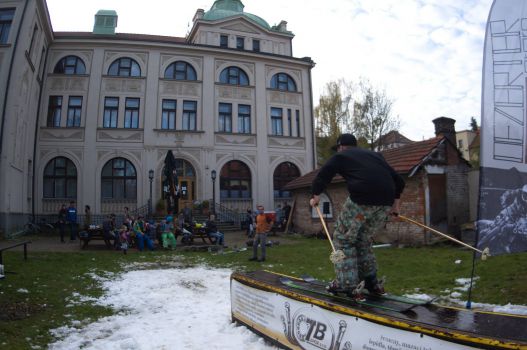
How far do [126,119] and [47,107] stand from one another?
5096 millimetres

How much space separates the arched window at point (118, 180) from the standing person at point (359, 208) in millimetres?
24053

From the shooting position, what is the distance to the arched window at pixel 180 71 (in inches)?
1112

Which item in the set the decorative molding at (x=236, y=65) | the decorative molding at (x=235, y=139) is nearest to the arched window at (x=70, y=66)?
the decorative molding at (x=236, y=65)

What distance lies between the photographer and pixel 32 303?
626 cm

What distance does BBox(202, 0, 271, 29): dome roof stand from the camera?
3200 centimetres

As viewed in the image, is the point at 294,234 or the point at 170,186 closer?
the point at 170,186

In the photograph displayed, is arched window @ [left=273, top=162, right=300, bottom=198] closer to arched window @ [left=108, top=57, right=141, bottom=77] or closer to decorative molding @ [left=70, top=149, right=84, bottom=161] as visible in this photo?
arched window @ [left=108, top=57, right=141, bottom=77]

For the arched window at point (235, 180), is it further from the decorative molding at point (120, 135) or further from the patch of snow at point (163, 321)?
the patch of snow at point (163, 321)

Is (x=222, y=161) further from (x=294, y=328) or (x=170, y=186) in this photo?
(x=294, y=328)

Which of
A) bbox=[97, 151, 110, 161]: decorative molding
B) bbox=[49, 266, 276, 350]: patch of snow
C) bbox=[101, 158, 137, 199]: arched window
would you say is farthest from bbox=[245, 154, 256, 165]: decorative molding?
bbox=[49, 266, 276, 350]: patch of snow

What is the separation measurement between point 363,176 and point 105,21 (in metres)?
33.5

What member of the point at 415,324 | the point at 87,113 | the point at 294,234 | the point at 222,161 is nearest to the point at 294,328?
the point at 415,324

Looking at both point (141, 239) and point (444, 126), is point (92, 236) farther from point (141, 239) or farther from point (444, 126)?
point (444, 126)

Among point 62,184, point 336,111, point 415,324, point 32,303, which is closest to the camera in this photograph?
point 415,324
